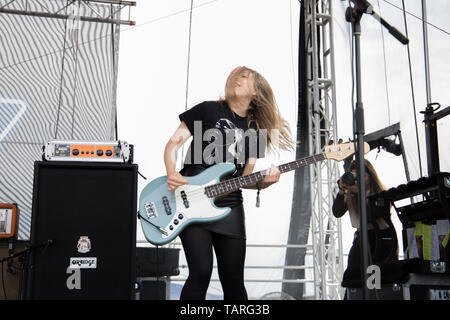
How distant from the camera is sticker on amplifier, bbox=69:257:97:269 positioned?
72.1 inches

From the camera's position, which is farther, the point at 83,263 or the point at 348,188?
the point at 348,188

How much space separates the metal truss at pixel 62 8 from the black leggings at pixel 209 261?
317 cm

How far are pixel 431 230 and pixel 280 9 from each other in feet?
11.2

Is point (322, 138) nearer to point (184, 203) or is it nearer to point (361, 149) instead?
point (184, 203)

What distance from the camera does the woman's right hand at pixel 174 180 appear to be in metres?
2.13

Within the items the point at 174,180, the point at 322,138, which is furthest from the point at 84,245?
the point at 322,138

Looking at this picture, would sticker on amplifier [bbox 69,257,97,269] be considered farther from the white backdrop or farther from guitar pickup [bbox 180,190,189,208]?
the white backdrop

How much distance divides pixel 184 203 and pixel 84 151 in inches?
18.9

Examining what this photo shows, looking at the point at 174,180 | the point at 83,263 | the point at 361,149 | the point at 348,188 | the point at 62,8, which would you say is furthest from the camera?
the point at 62,8

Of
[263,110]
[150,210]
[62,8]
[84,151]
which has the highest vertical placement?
[62,8]

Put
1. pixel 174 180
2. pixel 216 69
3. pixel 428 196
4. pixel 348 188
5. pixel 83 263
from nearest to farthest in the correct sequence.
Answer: pixel 83 263 < pixel 174 180 < pixel 428 196 < pixel 348 188 < pixel 216 69

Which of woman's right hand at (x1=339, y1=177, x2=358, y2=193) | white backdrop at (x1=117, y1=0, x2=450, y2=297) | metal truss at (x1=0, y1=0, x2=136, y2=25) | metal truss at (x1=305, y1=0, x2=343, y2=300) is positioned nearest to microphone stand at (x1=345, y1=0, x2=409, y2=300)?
woman's right hand at (x1=339, y1=177, x2=358, y2=193)

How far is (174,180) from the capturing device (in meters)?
2.13
